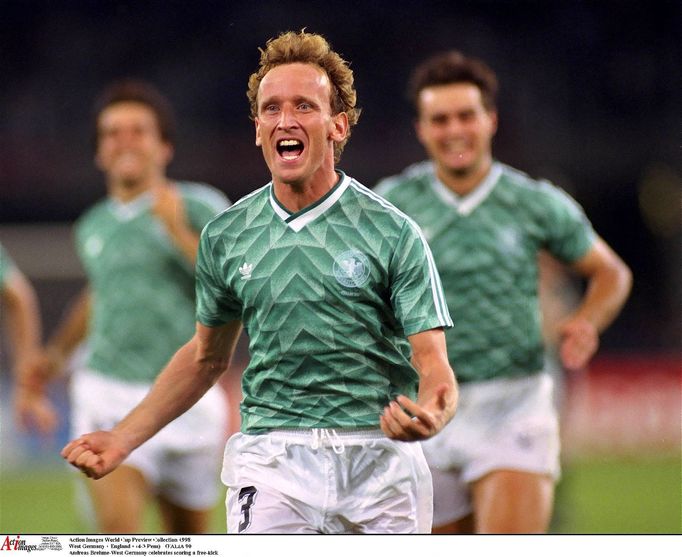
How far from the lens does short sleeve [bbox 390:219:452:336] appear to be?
3.06 metres

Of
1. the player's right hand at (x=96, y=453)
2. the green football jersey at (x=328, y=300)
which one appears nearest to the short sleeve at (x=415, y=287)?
the green football jersey at (x=328, y=300)

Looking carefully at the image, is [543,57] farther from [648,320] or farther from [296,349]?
[296,349]

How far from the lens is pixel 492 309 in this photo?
4.53m

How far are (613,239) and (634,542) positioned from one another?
10.4 meters

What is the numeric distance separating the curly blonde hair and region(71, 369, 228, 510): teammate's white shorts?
7.13 feet

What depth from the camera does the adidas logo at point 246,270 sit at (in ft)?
10.7

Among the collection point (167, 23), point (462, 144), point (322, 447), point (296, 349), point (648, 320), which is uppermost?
point (167, 23)

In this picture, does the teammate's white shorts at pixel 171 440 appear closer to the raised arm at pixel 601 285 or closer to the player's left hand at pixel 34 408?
the player's left hand at pixel 34 408

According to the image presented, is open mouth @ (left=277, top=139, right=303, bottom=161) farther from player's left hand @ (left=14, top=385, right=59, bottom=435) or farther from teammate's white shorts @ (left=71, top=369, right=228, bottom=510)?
player's left hand @ (left=14, top=385, right=59, bottom=435)

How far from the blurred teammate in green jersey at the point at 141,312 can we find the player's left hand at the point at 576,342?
5.84 feet

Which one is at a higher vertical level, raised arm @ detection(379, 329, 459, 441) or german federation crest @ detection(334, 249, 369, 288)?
german federation crest @ detection(334, 249, 369, 288)

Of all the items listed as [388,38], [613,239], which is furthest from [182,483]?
[613,239]

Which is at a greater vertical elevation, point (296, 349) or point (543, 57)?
point (543, 57)

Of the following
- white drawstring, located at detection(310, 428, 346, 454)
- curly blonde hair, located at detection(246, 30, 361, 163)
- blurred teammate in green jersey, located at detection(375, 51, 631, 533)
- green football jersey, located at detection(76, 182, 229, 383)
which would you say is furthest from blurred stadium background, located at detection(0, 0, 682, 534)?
white drawstring, located at detection(310, 428, 346, 454)
